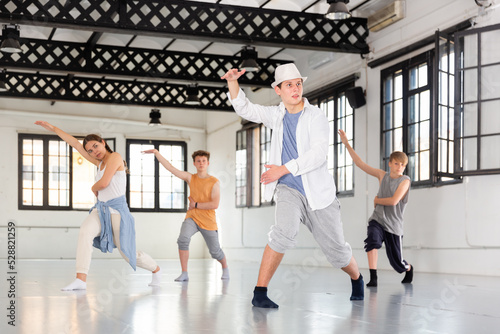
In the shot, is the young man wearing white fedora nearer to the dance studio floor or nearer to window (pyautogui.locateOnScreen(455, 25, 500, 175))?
the dance studio floor

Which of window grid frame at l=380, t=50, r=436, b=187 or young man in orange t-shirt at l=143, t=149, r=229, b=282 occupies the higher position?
window grid frame at l=380, t=50, r=436, b=187

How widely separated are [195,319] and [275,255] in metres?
0.73

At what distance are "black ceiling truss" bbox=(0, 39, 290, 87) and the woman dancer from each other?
6.16 meters

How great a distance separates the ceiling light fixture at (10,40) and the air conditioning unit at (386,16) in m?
5.24

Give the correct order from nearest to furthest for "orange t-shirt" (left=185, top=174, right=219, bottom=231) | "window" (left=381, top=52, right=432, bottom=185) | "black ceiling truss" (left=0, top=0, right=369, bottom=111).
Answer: "orange t-shirt" (left=185, top=174, right=219, bottom=231) < "window" (left=381, top=52, right=432, bottom=185) < "black ceiling truss" (left=0, top=0, right=369, bottom=111)

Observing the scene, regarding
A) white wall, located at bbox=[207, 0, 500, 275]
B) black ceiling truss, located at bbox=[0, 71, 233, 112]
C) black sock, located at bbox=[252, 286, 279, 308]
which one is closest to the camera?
black sock, located at bbox=[252, 286, 279, 308]

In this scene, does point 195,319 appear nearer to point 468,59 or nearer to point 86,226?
point 86,226

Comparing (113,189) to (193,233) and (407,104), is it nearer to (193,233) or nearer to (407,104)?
(193,233)

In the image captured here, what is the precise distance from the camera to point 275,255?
3.92 meters

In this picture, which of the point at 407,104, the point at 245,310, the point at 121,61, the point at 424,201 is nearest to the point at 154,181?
the point at 121,61

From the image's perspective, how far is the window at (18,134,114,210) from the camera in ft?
56.4

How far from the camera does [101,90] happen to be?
14.7 meters

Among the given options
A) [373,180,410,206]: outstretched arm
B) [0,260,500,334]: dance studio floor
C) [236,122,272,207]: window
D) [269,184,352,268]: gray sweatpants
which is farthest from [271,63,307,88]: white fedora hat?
[236,122,272,207]: window

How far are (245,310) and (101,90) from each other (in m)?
11.6
